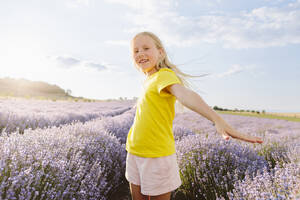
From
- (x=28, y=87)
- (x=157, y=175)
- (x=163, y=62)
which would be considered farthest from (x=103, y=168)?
(x=28, y=87)

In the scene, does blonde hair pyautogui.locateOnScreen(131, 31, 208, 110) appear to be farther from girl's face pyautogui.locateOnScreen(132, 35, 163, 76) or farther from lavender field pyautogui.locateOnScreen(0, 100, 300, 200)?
lavender field pyautogui.locateOnScreen(0, 100, 300, 200)

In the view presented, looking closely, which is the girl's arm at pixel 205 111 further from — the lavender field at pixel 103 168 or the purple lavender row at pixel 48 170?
the purple lavender row at pixel 48 170

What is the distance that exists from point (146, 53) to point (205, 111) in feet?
2.66

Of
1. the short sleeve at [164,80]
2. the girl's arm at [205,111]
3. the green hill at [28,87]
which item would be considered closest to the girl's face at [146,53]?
the short sleeve at [164,80]

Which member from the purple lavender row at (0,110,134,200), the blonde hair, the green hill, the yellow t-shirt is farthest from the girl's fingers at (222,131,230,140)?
the green hill

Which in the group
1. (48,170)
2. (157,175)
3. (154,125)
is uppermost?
(154,125)

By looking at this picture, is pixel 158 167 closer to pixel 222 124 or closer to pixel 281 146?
pixel 222 124

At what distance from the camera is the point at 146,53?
1.68 m

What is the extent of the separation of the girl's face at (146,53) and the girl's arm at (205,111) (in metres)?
0.47

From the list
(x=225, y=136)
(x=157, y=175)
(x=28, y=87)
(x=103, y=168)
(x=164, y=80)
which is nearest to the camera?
(x=225, y=136)

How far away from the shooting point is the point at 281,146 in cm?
401

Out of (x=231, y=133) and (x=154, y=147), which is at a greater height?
(x=231, y=133)

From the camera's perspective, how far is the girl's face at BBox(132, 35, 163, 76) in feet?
5.52

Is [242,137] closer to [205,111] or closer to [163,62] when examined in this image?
[205,111]
